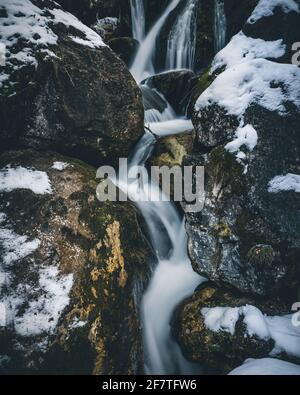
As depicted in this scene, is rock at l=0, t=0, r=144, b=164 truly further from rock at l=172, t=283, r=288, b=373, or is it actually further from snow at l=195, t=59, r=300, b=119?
rock at l=172, t=283, r=288, b=373

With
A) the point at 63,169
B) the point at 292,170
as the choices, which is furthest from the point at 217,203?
the point at 63,169

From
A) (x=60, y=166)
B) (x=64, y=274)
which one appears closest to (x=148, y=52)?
(x=60, y=166)

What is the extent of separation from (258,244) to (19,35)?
489cm

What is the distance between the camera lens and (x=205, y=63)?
867 cm

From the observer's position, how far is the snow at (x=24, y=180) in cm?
403

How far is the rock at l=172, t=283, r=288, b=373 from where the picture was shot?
3857mm

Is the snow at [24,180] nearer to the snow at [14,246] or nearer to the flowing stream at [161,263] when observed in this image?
the snow at [14,246]

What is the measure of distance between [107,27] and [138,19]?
1203mm

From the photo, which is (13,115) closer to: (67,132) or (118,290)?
(67,132)

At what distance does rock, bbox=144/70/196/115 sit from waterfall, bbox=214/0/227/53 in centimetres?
165

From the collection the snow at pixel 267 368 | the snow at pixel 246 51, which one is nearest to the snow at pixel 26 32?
the snow at pixel 246 51

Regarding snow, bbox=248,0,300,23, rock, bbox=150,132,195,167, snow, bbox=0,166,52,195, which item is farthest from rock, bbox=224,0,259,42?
snow, bbox=0,166,52,195
